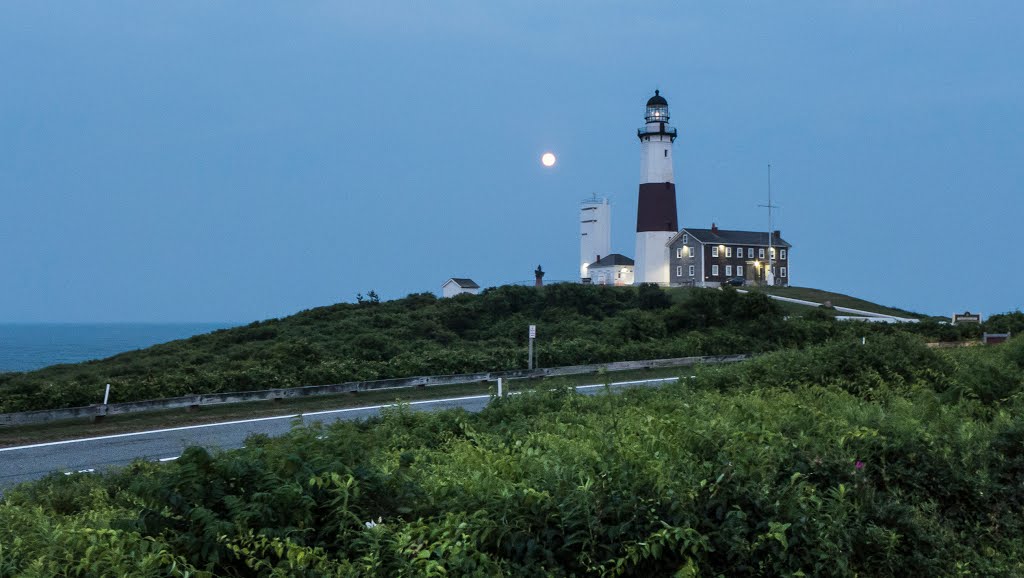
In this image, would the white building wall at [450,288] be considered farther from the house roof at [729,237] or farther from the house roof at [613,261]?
the house roof at [729,237]

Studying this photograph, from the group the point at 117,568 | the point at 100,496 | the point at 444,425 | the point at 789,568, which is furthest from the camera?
the point at 444,425

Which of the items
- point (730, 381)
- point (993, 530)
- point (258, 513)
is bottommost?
point (993, 530)

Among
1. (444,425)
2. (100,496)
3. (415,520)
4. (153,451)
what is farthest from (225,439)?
(415,520)

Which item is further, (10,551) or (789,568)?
(789,568)

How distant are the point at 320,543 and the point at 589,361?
78.8 ft

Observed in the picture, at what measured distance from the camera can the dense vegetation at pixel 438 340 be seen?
22203mm

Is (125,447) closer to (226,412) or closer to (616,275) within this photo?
(226,412)

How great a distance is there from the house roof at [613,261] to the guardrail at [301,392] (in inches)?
2450

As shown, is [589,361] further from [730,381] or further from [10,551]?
[10,551]

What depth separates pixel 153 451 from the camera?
50.2ft

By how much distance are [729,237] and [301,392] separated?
74.9 m

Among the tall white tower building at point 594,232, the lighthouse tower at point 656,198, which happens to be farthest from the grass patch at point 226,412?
the tall white tower building at point 594,232

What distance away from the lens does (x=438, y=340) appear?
41.4 m

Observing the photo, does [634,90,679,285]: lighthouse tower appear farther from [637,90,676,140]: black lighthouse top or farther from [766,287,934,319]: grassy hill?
[766,287,934,319]: grassy hill
